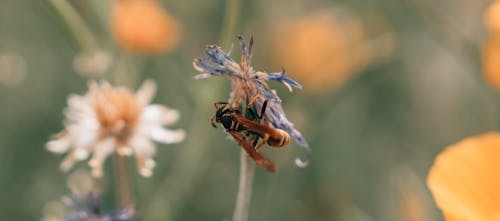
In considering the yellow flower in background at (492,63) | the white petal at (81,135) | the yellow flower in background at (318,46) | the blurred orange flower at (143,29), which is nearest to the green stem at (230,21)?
the white petal at (81,135)

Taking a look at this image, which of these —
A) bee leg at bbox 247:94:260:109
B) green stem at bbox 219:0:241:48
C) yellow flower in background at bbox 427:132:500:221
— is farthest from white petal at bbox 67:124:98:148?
yellow flower in background at bbox 427:132:500:221

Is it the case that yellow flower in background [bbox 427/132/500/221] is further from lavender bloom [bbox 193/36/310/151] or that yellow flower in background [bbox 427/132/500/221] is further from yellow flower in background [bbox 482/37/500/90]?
yellow flower in background [bbox 482/37/500/90]

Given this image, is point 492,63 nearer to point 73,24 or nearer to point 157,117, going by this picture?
point 157,117

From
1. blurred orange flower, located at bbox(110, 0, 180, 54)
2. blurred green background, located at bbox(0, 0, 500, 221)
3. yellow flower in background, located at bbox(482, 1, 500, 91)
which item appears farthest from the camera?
blurred orange flower, located at bbox(110, 0, 180, 54)

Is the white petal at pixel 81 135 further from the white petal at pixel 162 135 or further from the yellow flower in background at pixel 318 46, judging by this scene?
the yellow flower in background at pixel 318 46

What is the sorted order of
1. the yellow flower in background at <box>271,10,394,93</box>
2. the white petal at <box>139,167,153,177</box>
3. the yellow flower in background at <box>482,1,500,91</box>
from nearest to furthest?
the white petal at <box>139,167,153,177</box> → the yellow flower in background at <box>482,1,500,91</box> → the yellow flower in background at <box>271,10,394,93</box>
